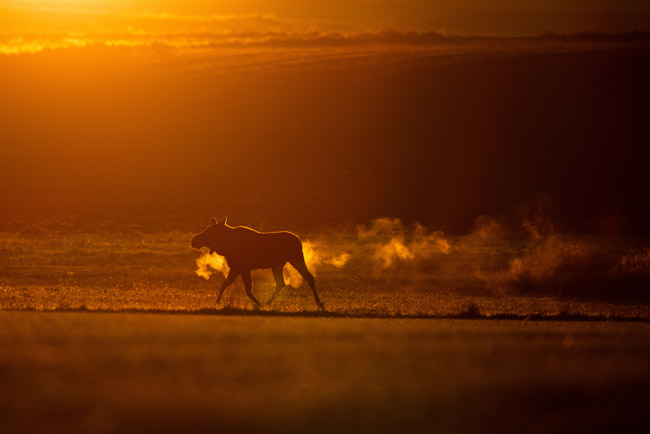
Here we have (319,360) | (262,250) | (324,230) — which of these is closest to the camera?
(319,360)

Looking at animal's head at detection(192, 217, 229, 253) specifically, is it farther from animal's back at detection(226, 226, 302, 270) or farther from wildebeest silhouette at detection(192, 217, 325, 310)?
animal's back at detection(226, 226, 302, 270)

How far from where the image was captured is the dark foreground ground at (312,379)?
8.02 meters

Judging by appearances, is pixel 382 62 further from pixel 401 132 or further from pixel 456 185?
pixel 456 185

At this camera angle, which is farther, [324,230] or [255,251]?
[324,230]

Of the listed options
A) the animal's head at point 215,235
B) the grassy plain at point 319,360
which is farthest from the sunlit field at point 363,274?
the animal's head at point 215,235

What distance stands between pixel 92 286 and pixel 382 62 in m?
43.0

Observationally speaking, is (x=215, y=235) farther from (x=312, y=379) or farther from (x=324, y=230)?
(x=324, y=230)

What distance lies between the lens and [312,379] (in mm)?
9492

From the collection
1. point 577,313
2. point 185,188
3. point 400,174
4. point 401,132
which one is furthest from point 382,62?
point 577,313

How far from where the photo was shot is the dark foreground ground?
8.02 m

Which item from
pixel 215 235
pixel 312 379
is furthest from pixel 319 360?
pixel 215 235

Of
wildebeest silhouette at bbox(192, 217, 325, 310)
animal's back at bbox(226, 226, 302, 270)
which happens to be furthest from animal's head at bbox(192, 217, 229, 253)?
animal's back at bbox(226, 226, 302, 270)

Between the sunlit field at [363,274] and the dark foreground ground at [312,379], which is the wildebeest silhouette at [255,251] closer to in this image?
the sunlit field at [363,274]

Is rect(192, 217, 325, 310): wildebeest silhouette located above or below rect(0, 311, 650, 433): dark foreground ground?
below
